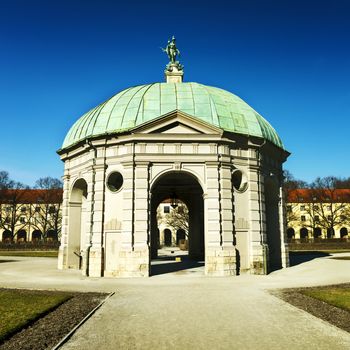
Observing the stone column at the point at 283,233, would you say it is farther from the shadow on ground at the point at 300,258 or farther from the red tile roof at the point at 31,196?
the red tile roof at the point at 31,196

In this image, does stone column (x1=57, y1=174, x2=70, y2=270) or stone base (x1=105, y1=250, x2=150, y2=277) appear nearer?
stone base (x1=105, y1=250, x2=150, y2=277)

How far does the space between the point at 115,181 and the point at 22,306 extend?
14645mm

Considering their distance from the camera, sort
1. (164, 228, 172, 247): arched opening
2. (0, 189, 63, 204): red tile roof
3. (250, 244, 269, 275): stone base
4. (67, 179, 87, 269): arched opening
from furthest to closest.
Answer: (164, 228, 172, 247): arched opening → (0, 189, 63, 204): red tile roof → (67, 179, 87, 269): arched opening → (250, 244, 269, 275): stone base

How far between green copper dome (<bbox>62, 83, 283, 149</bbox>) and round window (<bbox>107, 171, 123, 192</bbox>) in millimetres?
3176

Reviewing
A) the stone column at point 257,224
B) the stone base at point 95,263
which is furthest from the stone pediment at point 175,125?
the stone base at point 95,263

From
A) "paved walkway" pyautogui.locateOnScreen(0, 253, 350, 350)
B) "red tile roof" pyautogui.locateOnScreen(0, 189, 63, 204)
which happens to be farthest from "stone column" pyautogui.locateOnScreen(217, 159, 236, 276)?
"red tile roof" pyautogui.locateOnScreen(0, 189, 63, 204)

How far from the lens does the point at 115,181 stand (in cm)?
2814

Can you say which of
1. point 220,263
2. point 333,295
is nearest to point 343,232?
point 220,263

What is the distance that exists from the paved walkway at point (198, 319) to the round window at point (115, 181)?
780cm

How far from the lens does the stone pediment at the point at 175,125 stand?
26266mm

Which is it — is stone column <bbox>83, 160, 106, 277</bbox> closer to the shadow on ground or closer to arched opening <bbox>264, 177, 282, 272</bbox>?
arched opening <bbox>264, 177, 282, 272</bbox>

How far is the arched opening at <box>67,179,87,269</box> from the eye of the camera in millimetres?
31844

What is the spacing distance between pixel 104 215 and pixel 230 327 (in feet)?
55.6

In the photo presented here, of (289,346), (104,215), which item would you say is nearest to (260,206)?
(104,215)
